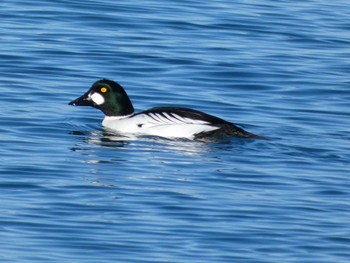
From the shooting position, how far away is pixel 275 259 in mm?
11312

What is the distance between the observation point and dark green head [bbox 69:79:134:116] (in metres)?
17.6

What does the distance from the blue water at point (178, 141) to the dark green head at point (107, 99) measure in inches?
11.2

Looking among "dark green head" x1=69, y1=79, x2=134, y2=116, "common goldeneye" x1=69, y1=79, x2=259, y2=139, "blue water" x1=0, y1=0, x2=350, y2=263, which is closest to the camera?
"blue water" x1=0, y1=0, x2=350, y2=263

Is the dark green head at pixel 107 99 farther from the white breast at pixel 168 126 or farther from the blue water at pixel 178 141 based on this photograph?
the white breast at pixel 168 126

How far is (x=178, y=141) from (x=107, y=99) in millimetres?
1527

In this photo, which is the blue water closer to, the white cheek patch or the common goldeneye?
the common goldeneye

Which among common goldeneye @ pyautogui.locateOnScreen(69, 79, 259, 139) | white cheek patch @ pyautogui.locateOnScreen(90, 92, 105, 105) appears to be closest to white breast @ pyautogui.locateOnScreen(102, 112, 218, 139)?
common goldeneye @ pyautogui.locateOnScreen(69, 79, 259, 139)

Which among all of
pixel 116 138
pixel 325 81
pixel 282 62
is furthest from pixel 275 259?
pixel 282 62

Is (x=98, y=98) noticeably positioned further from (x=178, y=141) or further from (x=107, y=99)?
(x=178, y=141)

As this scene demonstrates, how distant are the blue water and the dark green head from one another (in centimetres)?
28

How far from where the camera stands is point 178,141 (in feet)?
54.3

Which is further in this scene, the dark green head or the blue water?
the dark green head

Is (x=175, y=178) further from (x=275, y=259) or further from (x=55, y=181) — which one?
(x=275, y=259)

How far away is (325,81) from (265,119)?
303 centimetres
